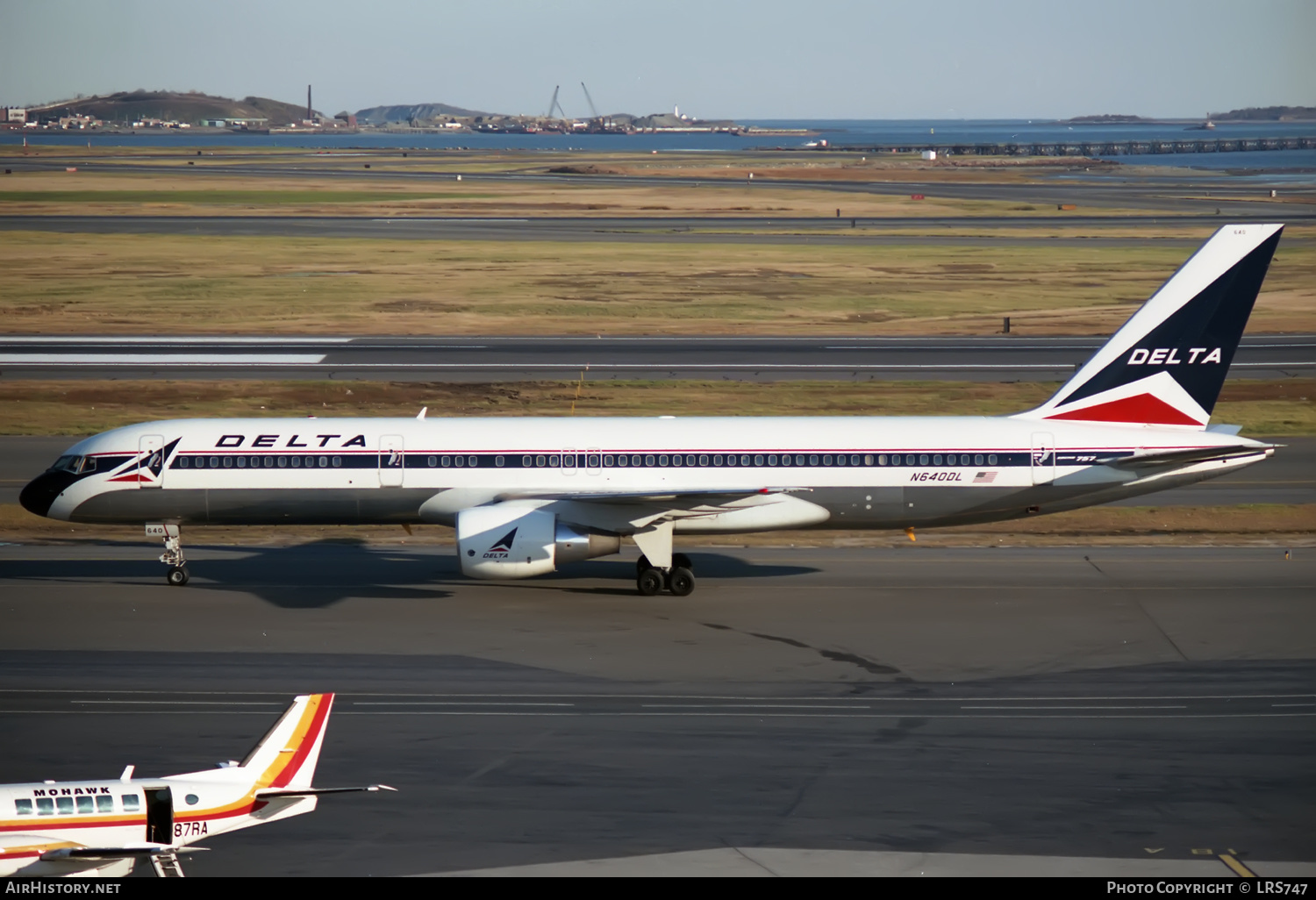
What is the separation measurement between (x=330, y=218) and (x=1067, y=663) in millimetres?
117723

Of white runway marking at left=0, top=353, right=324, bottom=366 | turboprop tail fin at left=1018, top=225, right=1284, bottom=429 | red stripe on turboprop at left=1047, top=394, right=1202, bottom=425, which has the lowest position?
white runway marking at left=0, top=353, right=324, bottom=366

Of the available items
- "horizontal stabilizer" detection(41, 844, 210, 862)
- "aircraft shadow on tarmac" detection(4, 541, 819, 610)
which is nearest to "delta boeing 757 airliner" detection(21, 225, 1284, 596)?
"aircraft shadow on tarmac" detection(4, 541, 819, 610)

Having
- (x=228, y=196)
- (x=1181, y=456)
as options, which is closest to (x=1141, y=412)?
(x=1181, y=456)

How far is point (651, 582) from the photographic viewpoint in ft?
114

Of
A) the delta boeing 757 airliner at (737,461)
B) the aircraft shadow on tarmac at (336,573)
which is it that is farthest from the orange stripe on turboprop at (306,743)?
the aircraft shadow on tarmac at (336,573)

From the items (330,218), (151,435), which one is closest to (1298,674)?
(151,435)

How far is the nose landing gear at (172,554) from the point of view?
117 feet

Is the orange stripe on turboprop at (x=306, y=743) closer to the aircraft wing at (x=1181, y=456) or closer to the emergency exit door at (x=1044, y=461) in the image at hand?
the emergency exit door at (x=1044, y=461)

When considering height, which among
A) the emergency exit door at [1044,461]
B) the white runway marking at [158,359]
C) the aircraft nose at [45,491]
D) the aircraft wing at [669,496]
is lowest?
the white runway marking at [158,359]

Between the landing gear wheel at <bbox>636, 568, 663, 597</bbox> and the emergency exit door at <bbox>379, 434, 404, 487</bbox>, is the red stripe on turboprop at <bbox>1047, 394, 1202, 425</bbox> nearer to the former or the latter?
the landing gear wheel at <bbox>636, 568, 663, 597</bbox>

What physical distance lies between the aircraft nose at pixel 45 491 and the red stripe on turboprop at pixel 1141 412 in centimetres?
2639

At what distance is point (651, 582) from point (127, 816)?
21342mm

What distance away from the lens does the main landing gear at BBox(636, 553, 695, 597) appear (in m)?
34.7

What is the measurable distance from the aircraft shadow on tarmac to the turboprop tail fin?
30.0 ft
